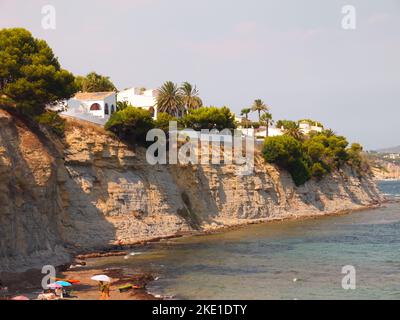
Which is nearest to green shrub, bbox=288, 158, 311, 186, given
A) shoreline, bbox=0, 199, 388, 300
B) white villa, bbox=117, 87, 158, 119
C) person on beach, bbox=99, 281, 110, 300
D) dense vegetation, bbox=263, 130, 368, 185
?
dense vegetation, bbox=263, 130, 368, 185

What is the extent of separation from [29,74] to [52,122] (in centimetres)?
449

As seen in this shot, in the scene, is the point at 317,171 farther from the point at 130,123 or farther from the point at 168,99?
the point at 130,123

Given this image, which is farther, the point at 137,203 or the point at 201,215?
the point at 201,215

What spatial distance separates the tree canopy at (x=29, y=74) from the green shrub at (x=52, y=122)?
800 mm

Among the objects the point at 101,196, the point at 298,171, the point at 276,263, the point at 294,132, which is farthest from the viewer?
the point at 294,132

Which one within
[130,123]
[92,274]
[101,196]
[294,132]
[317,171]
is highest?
[294,132]

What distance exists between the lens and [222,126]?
242 feet

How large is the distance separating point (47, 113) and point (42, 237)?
1241 cm

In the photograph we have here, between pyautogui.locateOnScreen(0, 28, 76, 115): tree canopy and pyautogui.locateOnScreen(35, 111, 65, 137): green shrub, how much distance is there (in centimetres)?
80

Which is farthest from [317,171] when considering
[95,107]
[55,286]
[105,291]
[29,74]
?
[55,286]

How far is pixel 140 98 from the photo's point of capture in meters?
80.9

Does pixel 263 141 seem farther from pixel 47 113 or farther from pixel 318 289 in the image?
pixel 318 289

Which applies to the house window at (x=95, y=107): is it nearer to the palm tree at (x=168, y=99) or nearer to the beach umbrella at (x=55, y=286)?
the palm tree at (x=168, y=99)

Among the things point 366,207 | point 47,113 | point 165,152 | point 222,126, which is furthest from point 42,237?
point 366,207
